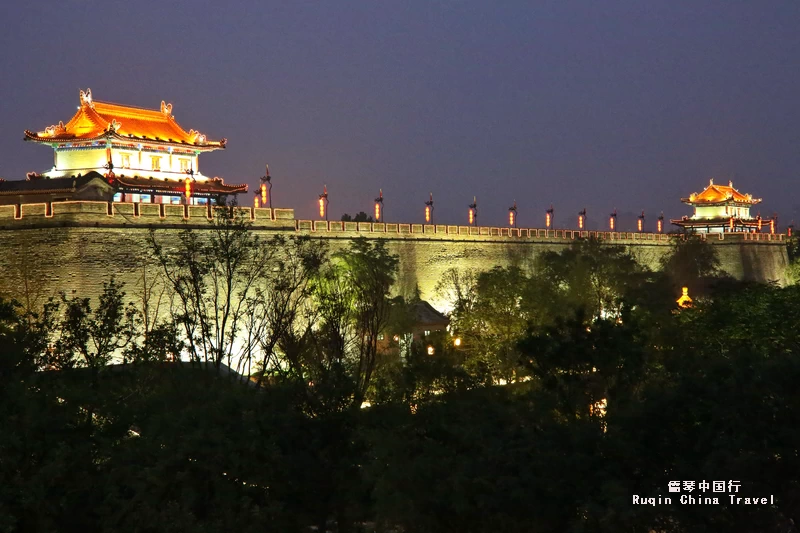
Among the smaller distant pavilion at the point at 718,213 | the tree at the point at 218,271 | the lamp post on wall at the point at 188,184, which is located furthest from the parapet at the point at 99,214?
the smaller distant pavilion at the point at 718,213

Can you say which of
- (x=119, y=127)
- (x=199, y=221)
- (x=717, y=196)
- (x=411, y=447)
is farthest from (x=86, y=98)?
(x=717, y=196)

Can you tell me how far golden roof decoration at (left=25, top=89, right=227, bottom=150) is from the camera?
90.8 feet

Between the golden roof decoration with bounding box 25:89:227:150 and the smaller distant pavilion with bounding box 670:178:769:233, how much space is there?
125ft

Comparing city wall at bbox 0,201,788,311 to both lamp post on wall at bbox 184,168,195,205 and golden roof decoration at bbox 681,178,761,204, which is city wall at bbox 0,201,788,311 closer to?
lamp post on wall at bbox 184,168,195,205

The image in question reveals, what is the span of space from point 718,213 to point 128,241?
4750 cm

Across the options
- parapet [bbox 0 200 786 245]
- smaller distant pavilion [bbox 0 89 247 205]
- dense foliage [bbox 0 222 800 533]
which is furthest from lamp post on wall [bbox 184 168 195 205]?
dense foliage [bbox 0 222 800 533]

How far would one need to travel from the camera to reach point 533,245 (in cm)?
3662

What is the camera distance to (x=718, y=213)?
60344 mm

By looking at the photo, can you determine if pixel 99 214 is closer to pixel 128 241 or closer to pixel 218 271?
pixel 128 241

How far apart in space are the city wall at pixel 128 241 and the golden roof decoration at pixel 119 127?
19.6 feet

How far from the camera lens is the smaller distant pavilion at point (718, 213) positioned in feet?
195

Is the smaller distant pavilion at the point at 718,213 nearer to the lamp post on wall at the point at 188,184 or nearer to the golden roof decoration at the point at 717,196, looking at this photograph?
the golden roof decoration at the point at 717,196

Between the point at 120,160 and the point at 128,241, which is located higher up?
the point at 120,160

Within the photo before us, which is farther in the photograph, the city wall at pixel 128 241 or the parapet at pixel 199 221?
the parapet at pixel 199 221
